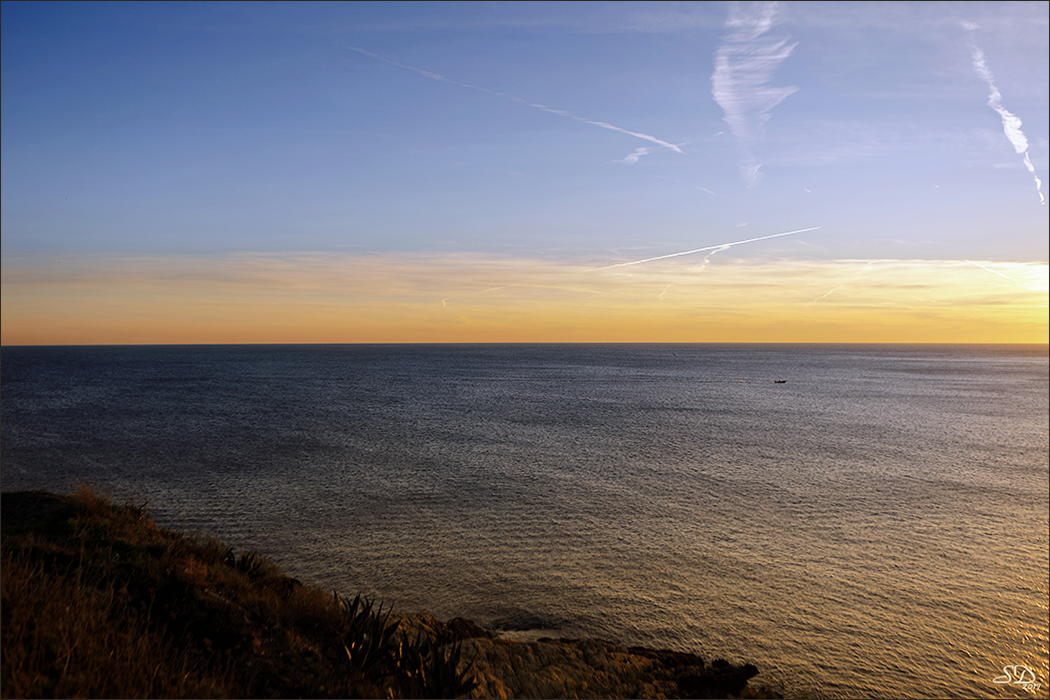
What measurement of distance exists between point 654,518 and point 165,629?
1891 cm

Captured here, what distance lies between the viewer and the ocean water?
1418cm

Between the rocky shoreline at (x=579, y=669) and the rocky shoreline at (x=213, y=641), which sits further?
the rocky shoreline at (x=579, y=669)

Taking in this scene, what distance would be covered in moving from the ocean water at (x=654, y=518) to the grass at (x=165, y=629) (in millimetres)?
5550

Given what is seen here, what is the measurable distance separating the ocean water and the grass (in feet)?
18.2

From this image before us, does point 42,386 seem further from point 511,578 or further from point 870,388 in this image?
point 870,388

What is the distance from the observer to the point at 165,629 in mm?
7395

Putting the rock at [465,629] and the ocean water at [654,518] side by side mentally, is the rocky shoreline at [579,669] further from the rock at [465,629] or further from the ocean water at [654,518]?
the ocean water at [654,518]

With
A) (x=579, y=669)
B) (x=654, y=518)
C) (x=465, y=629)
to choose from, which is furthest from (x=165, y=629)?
(x=654, y=518)

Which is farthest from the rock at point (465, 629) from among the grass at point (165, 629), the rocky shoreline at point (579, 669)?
the grass at point (165, 629)

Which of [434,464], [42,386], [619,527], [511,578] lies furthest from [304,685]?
[42,386]

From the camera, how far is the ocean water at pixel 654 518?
558 inches

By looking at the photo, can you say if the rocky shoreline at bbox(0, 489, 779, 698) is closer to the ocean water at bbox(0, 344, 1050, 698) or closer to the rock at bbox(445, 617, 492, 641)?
the rock at bbox(445, 617, 492, 641)

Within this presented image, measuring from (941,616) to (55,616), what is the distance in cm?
1909

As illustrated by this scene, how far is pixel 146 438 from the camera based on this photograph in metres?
40.1
